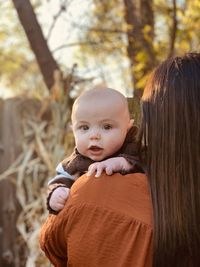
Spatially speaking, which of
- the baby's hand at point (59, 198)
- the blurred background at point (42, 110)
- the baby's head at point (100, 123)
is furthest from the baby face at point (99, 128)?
the blurred background at point (42, 110)

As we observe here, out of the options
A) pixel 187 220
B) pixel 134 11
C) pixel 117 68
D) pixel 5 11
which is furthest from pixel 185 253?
pixel 117 68

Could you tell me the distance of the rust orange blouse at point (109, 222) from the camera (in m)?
1.95

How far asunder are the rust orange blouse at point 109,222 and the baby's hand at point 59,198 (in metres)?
0.04

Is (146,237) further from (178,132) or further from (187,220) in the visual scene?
(178,132)

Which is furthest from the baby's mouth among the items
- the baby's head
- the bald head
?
the bald head

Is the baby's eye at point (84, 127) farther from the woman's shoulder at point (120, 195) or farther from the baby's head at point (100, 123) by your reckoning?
the woman's shoulder at point (120, 195)

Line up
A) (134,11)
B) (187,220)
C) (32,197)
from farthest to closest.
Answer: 1. (134,11)
2. (32,197)
3. (187,220)

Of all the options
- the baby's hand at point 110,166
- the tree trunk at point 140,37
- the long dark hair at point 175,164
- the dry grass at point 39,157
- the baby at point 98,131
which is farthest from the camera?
the tree trunk at point 140,37

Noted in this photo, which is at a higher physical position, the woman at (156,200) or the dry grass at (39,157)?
the woman at (156,200)

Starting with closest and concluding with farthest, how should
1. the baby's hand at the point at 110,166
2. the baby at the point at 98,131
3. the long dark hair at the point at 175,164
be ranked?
the long dark hair at the point at 175,164 → the baby's hand at the point at 110,166 → the baby at the point at 98,131

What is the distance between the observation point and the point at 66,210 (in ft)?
6.72

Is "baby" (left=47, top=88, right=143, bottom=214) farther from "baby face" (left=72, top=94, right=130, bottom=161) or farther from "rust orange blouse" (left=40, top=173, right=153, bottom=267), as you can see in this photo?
"rust orange blouse" (left=40, top=173, right=153, bottom=267)

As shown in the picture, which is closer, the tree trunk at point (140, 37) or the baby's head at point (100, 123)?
the baby's head at point (100, 123)

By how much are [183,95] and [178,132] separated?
11 cm
